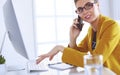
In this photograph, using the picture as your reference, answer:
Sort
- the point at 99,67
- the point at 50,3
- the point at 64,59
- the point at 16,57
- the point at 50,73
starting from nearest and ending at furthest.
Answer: the point at 99,67
the point at 50,73
the point at 64,59
the point at 16,57
the point at 50,3

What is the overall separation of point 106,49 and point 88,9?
1.10ft

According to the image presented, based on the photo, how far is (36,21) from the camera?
311 cm

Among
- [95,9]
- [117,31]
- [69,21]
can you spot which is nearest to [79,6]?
[95,9]

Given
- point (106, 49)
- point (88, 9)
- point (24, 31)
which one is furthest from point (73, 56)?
point (24, 31)

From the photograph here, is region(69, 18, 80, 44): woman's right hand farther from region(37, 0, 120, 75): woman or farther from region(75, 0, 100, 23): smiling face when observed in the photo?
region(75, 0, 100, 23): smiling face

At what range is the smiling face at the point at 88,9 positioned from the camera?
5.37 ft

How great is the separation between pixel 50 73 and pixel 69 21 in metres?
1.99

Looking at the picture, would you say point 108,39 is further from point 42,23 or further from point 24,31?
point 42,23

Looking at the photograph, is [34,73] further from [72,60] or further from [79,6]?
[79,6]

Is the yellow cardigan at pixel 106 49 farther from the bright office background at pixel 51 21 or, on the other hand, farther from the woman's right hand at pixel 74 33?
the bright office background at pixel 51 21

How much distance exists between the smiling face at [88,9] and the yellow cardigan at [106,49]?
68 mm

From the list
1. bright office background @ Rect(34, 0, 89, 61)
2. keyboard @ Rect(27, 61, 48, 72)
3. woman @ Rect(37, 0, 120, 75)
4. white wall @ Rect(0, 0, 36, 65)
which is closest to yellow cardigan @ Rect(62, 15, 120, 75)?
woman @ Rect(37, 0, 120, 75)

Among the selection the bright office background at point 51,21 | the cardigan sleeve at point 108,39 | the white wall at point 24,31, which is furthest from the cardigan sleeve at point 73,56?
the bright office background at point 51,21

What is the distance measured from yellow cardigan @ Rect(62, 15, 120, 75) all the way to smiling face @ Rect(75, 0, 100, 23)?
7cm
